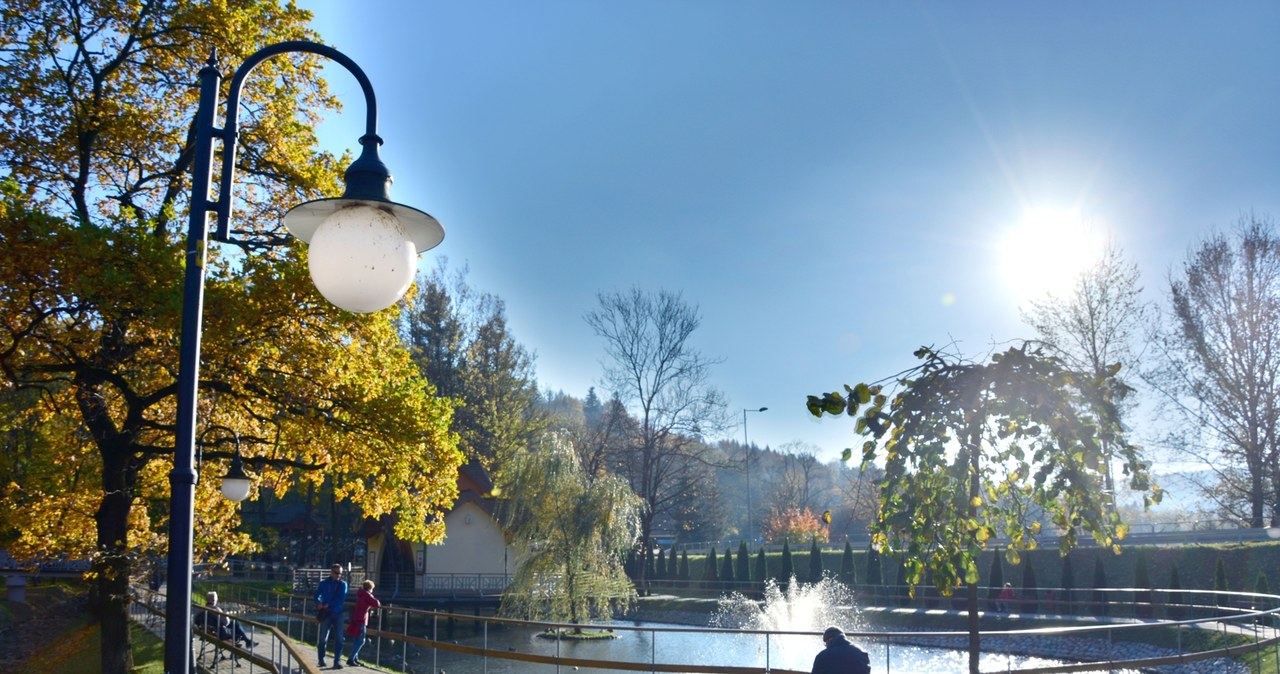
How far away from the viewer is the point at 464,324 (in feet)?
196

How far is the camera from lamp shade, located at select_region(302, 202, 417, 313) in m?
4.16

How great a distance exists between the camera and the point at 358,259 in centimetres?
418

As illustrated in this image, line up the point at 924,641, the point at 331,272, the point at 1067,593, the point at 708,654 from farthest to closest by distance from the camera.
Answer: the point at 1067,593
the point at 924,641
the point at 708,654
the point at 331,272

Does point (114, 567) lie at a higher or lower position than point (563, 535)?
higher

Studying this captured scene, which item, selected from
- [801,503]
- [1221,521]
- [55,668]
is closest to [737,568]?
[1221,521]

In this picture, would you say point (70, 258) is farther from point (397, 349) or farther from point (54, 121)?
point (397, 349)

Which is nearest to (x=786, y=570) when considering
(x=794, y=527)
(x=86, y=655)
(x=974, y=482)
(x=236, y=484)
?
(x=86, y=655)

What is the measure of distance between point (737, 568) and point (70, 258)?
3941cm

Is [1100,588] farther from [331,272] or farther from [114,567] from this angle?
[331,272]

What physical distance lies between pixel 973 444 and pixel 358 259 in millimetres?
5031

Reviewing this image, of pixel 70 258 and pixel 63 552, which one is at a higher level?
pixel 70 258

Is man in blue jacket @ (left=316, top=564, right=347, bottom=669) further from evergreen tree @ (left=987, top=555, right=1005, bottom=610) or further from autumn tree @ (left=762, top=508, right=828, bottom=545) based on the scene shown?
autumn tree @ (left=762, top=508, right=828, bottom=545)

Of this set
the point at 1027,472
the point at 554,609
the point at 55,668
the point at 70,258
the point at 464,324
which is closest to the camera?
the point at 1027,472

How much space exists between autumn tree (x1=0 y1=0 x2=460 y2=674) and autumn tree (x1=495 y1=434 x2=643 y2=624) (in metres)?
17.1
